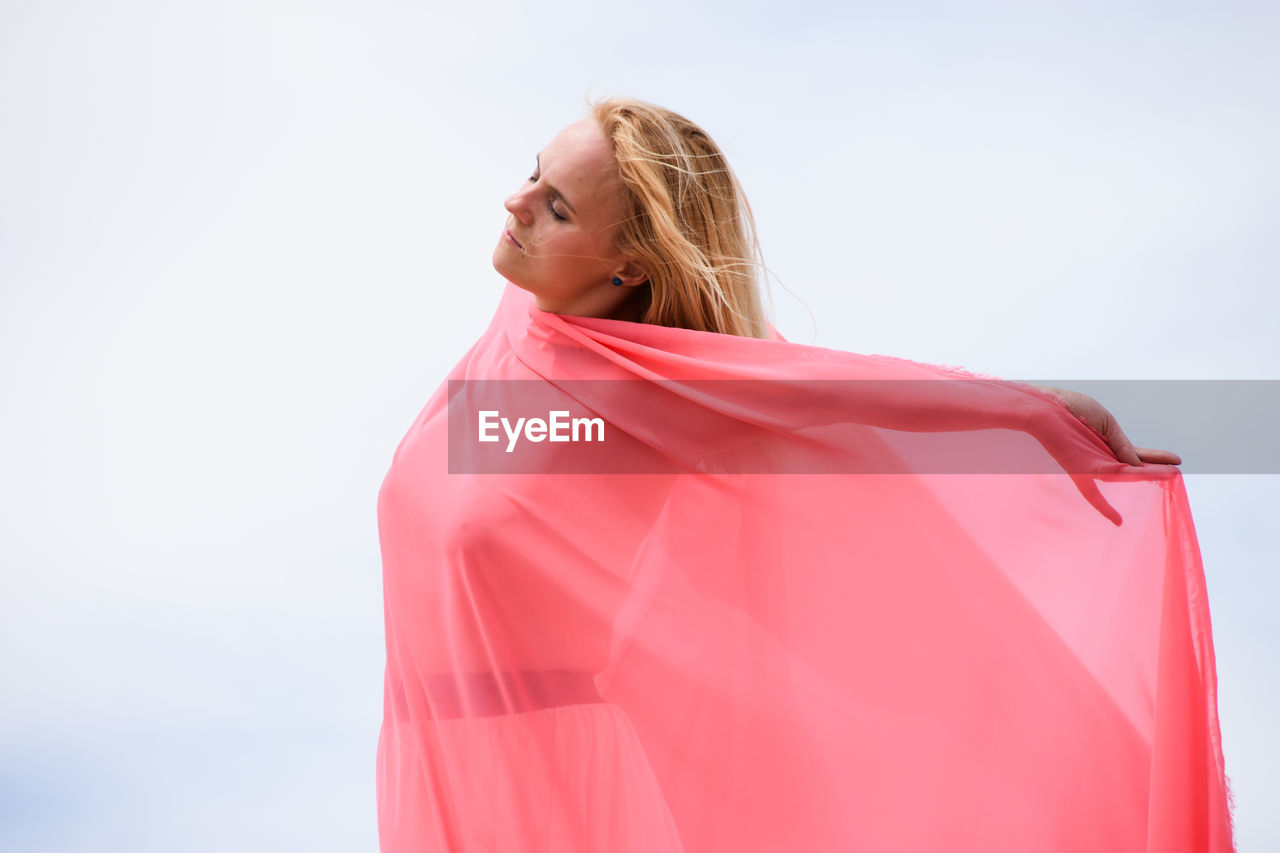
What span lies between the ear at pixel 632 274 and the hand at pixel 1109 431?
0.50 m

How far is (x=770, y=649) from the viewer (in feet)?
5.57

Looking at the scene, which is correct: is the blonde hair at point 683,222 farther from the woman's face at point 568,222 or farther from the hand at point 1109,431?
the hand at point 1109,431

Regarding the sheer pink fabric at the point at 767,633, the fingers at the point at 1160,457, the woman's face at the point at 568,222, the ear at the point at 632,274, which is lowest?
the sheer pink fabric at the point at 767,633

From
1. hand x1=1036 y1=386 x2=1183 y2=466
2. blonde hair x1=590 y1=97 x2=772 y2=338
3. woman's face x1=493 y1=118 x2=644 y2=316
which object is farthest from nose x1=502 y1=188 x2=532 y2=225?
hand x1=1036 y1=386 x2=1183 y2=466

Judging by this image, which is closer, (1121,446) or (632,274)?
(1121,446)

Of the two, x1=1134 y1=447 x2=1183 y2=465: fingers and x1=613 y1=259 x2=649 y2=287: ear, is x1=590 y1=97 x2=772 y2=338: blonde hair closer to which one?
x1=613 y1=259 x2=649 y2=287: ear

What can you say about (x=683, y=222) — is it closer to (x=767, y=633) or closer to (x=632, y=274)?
(x=632, y=274)

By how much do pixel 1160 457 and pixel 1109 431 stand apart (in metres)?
0.06

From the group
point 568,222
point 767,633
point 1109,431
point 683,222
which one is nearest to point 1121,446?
point 1109,431

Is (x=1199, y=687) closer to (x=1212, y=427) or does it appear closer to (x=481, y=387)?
(x=1212, y=427)

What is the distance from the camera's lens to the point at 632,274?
5.66 feet

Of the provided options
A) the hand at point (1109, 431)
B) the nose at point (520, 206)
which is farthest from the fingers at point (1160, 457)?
the nose at point (520, 206)

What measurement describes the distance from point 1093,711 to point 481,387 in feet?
2.84

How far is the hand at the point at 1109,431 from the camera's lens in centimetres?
159
